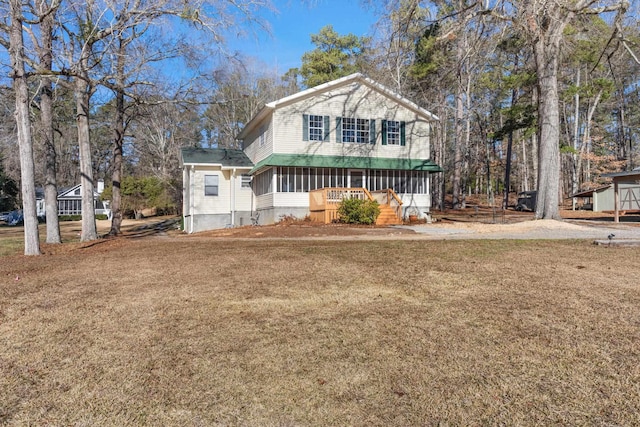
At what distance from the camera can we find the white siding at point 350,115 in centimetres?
1881

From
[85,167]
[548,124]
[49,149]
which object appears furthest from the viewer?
[548,124]

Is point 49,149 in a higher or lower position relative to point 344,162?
lower

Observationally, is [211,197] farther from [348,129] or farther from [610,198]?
[610,198]

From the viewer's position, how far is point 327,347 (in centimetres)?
313

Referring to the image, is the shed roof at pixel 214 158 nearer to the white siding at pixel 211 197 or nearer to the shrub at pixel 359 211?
the white siding at pixel 211 197

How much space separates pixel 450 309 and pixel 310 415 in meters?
2.29

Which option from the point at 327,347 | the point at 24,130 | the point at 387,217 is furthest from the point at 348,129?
the point at 327,347

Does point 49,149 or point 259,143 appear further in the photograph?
point 259,143

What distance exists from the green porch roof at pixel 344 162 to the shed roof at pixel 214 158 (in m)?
1.61

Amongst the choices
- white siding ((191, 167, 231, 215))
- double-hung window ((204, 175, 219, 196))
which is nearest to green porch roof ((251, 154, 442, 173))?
white siding ((191, 167, 231, 215))

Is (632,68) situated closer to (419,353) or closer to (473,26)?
(473,26)

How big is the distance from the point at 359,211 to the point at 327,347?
12.7 m

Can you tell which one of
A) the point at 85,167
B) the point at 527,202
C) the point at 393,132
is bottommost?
the point at 527,202

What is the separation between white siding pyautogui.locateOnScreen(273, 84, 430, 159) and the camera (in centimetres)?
1881
